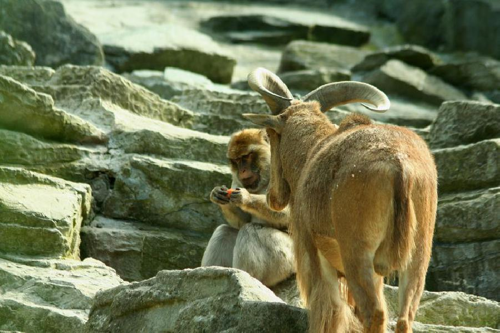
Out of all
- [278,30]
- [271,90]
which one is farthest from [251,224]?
[278,30]

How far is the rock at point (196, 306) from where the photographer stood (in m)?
6.36

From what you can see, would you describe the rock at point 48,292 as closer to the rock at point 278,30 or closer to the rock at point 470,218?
the rock at point 470,218

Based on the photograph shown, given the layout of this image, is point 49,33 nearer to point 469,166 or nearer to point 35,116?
point 35,116

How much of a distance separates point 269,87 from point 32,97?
338 cm

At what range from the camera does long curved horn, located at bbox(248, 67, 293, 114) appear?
873 centimetres

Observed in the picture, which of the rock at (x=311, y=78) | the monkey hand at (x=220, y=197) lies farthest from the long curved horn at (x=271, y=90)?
the rock at (x=311, y=78)

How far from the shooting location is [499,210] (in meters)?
9.88

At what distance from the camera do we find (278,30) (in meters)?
23.5

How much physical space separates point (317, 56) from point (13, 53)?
26.0 ft

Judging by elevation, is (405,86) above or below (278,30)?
below

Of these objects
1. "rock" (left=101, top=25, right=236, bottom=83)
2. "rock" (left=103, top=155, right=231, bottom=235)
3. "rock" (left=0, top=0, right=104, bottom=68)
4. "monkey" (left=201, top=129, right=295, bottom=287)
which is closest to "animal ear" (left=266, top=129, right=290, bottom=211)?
"monkey" (left=201, top=129, right=295, bottom=287)

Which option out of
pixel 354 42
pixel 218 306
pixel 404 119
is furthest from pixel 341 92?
pixel 354 42

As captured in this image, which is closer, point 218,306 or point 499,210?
point 218,306

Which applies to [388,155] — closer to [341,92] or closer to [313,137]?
[313,137]
